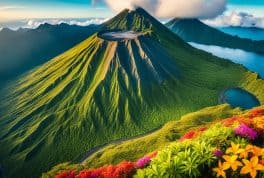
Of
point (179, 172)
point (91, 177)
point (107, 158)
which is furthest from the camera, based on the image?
point (107, 158)

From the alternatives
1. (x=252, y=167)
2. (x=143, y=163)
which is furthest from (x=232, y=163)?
(x=143, y=163)

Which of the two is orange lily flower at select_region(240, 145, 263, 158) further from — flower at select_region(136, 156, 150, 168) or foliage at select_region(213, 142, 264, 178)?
flower at select_region(136, 156, 150, 168)

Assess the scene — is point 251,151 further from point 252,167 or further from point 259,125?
point 259,125

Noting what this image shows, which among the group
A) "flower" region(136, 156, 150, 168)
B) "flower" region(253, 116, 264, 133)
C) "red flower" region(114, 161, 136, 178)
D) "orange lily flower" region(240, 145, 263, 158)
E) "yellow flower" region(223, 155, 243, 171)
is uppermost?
"orange lily flower" region(240, 145, 263, 158)

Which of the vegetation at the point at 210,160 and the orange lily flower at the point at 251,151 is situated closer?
the vegetation at the point at 210,160

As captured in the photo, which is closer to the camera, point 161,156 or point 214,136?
point 161,156

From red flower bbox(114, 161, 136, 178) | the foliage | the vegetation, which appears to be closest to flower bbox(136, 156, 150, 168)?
red flower bbox(114, 161, 136, 178)

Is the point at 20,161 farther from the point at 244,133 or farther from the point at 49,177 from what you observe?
the point at 244,133

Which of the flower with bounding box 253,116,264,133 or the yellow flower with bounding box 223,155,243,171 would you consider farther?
the flower with bounding box 253,116,264,133

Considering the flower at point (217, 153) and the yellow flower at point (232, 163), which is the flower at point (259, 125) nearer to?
the flower at point (217, 153)

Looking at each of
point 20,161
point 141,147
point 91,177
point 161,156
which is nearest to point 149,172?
point 161,156

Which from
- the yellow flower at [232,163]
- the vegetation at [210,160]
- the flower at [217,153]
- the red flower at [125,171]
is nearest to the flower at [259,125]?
the vegetation at [210,160]
